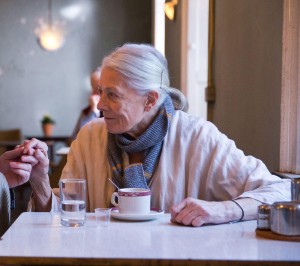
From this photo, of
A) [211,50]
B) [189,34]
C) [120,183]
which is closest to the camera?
[120,183]

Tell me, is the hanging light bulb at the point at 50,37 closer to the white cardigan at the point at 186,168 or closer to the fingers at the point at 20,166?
the white cardigan at the point at 186,168

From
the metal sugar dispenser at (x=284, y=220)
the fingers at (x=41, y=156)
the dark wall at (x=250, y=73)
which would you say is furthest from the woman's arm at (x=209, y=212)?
the dark wall at (x=250, y=73)

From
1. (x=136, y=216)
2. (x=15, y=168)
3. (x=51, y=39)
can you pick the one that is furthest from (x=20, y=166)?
(x=51, y=39)

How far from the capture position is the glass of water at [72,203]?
171 centimetres

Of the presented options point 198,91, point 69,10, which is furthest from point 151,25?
point 198,91

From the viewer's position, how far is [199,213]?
1.75m

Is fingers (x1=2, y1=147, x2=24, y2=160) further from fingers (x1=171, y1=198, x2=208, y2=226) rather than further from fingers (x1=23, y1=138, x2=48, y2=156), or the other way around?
fingers (x1=171, y1=198, x2=208, y2=226)

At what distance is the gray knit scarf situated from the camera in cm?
213

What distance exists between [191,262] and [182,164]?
35.2 inches

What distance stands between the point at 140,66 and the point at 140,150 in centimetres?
30

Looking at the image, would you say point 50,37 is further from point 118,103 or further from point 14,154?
point 14,154

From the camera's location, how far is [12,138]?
356 inches

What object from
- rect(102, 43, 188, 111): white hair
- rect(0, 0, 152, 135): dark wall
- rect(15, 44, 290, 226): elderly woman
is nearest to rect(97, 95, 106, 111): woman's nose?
rect(15, 44, 290, 226): elderly woman

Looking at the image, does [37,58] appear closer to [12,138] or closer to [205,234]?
[12,138]
